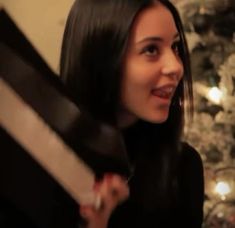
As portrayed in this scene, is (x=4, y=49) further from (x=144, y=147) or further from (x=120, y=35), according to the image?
(x=144, y=147)

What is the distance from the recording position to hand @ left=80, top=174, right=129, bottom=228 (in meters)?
0.42

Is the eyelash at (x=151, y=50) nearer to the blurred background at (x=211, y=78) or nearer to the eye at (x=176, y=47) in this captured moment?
the eye at (x=176, y=47)

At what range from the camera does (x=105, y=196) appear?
0.42m

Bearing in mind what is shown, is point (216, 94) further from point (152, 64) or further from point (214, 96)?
point (152, 64)

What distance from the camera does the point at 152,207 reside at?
0.73 m

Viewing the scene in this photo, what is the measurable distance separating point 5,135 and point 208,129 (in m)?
0.89

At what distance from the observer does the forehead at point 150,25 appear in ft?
2.11

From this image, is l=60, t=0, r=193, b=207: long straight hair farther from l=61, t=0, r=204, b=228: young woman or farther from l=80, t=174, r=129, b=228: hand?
l=80, t=174, r=129, b=228: hand

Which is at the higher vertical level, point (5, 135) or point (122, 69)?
point (5, 135)

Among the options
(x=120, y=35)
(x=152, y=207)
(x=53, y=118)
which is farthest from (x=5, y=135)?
(x=152, y=207)

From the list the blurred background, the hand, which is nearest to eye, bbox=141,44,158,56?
the hand

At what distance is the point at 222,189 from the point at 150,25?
0.70 m

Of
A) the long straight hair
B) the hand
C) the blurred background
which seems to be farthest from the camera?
the blurred background

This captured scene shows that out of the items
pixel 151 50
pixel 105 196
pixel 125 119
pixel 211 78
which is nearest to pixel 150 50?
pixel 151 50
